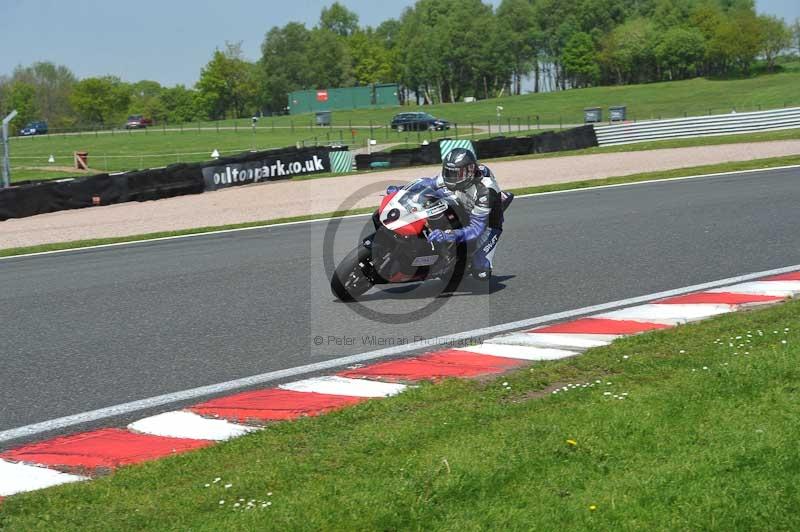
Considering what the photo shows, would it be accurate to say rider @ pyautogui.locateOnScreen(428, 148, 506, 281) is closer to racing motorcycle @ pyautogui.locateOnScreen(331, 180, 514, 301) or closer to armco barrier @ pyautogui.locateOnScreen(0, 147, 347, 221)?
racing motorcycle @ pyautogui.locateOnScreen(331, 180, 514, 301)

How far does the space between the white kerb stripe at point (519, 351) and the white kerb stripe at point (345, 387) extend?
1.05 m

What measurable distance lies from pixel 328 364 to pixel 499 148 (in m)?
28.5

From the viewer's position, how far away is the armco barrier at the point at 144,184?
976 inches

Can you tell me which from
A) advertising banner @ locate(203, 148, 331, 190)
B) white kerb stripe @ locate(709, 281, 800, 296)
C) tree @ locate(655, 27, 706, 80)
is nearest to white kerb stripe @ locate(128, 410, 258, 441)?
white kerb stripe @ locate(709, 281, 800, 296)

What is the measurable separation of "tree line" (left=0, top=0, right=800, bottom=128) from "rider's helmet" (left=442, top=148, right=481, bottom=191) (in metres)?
115

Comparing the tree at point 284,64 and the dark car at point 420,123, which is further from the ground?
Result: the tree at point 284,64

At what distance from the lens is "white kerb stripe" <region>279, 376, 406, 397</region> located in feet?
21.2

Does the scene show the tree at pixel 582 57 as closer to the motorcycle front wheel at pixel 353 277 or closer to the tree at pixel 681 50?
the tree at pixel 681 50

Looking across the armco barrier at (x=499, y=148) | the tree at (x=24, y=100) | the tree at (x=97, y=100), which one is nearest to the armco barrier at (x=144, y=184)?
the armco barrier at (x=499, y=148)

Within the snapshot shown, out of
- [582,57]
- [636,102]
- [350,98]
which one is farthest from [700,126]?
[582,57]

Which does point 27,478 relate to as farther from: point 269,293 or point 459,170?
point 269,293

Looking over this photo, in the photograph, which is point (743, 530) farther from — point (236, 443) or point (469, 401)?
point (236, 443)

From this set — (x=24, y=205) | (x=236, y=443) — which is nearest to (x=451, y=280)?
(x=236, y=443)

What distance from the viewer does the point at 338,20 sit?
190125mm
